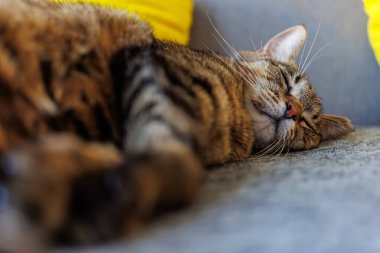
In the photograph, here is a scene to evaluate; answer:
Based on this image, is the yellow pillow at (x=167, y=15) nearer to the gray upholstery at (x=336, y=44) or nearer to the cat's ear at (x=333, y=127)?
the gray upholstery at (x=336, y=44)

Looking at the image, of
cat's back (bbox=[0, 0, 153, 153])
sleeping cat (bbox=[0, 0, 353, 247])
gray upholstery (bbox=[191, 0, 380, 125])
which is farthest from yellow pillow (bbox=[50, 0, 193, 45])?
cat's back (bbox=[0, 0, 153, 153])

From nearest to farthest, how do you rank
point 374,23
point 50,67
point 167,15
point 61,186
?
1. point 61,186
2. point 50,67
3. point 167,15
4. point 374,23

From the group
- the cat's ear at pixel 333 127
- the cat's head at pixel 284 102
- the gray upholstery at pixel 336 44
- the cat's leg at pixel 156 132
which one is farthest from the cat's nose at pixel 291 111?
the gray upholstery at pixel 336 44

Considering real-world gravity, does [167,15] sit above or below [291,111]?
above

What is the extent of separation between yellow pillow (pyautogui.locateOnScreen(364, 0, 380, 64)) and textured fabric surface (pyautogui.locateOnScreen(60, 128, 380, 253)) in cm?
115

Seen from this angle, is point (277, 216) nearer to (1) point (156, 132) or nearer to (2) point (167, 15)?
(1) point (156, 132)

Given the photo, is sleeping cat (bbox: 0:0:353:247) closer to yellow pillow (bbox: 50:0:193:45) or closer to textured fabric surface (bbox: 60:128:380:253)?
textured fabric surface (bbox: 60:128:380:253)

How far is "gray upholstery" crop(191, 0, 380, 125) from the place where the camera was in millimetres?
2088

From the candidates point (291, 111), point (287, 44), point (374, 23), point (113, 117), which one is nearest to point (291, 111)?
point (291, 111)

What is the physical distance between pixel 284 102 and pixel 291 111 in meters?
0.04

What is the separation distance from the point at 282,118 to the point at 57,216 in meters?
0.93

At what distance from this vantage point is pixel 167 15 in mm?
1814

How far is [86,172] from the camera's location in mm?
625

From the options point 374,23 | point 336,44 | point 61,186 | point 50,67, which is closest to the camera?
point 61,186
